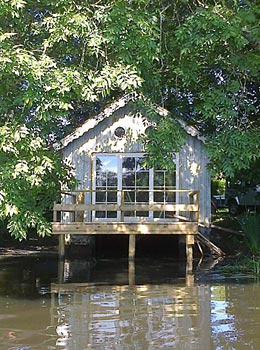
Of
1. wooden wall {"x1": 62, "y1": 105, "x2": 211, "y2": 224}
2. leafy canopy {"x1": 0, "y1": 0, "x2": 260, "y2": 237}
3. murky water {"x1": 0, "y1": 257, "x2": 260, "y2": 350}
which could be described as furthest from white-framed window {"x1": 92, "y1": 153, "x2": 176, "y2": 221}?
leafy canopy {"x1": 0, "y1": 0, "x2": 260, "y2": 237}

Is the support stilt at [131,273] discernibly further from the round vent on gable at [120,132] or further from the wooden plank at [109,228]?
the round vent on gable at [120,132]

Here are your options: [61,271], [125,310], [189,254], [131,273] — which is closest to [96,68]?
[125,310]

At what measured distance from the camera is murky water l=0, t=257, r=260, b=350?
22.1 feet

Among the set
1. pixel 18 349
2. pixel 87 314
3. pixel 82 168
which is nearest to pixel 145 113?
pixel 87 314

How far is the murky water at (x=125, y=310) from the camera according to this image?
674cm

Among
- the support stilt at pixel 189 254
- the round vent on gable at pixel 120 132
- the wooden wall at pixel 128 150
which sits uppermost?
the round vent on gable at pixel 120 132

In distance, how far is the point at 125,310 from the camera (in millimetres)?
8531

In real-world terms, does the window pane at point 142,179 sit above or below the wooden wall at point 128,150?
below

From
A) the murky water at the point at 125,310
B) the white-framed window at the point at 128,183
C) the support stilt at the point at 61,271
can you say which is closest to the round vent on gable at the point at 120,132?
the white-framed window at the point at 128,183

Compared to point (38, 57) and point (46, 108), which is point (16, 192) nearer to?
point (46, 108)

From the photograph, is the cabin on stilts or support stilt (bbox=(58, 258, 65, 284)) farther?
the cabin on stilts

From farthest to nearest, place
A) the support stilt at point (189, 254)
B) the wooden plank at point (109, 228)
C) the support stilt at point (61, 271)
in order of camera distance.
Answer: the wooden plank at point (109, 228)
the support stilt at point (189, 254)
the support stilt at point (61, 271)

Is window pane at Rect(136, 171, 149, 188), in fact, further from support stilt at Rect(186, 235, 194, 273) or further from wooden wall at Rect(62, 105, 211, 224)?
support stilt at Rect(186, 235, 194, 273)

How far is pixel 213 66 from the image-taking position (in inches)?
419
